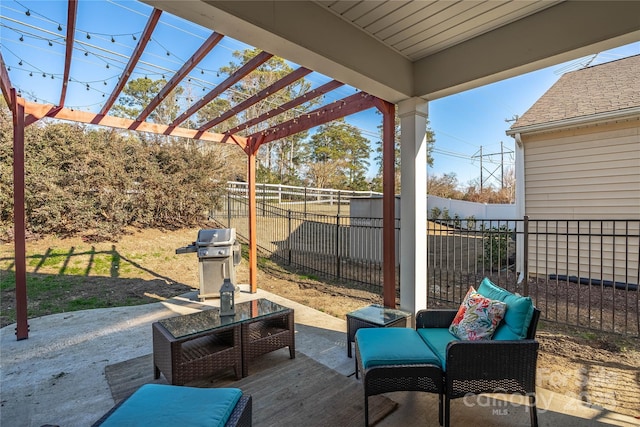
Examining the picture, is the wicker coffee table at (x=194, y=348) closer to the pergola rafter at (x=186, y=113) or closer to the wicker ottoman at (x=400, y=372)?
the wicker ottoman at (x=400, y=372)

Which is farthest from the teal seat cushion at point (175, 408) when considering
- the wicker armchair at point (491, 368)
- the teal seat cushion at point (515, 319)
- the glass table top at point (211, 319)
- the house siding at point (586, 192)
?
the house siding at point (586, 192)

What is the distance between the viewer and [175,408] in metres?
1.44

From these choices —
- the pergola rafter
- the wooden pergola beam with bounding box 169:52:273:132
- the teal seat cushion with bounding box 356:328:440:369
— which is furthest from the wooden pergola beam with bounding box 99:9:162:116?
the teal seat cushion with bounding box 356:328:440:369

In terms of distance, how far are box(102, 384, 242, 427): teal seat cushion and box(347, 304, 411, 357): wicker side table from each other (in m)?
1.42

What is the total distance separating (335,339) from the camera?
3.30m

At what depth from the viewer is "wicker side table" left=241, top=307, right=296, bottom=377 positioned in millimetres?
2576

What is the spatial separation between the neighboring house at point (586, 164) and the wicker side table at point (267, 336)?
3819 millimetres

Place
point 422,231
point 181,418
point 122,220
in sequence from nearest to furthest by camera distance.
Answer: point 181,418
point 422,231
point 122,220

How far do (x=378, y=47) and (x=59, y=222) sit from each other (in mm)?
7587

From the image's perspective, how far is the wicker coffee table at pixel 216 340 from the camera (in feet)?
7.41

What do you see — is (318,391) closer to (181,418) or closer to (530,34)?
(181,418)

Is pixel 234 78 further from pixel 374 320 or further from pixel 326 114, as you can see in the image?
pixel 374 320

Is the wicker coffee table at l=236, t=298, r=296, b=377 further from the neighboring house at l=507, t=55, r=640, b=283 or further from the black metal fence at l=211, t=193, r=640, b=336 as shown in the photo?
the neighboring house at l=507, t=55, r=640, b=283

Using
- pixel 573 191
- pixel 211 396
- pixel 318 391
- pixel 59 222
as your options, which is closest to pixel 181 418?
pixel 211 396
